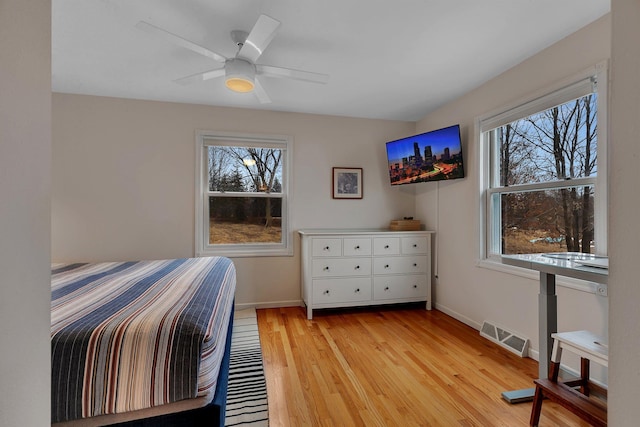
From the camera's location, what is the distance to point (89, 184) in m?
3.07

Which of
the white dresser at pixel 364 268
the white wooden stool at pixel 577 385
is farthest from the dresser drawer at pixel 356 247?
the white wooden stool at pixel 577 385

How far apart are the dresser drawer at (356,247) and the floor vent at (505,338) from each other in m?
1.29

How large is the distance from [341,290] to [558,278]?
188 cm

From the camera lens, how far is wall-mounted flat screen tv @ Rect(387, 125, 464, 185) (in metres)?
2.95

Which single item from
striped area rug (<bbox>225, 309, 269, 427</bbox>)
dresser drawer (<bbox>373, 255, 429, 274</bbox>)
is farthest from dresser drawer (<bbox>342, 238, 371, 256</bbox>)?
striped area rug (<bbox>225, 309, 269, 427</bbox>)

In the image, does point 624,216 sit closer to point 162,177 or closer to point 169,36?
point 169,36

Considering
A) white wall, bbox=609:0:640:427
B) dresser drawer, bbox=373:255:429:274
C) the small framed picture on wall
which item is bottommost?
dresser drawer, bbox=373:255:429:274

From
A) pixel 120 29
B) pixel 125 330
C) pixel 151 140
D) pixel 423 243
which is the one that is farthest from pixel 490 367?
pixel 151 140

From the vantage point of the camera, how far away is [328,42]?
6.91ft

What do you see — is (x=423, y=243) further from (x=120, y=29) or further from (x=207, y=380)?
(x=120, y=29)

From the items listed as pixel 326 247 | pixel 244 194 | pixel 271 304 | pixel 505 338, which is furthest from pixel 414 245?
pixel 244 194

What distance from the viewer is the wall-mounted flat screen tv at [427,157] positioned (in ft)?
9.66

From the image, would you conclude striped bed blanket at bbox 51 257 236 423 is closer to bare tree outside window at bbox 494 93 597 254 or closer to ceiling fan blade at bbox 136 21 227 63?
ceiling fan blade at bbox 136 21 227 63

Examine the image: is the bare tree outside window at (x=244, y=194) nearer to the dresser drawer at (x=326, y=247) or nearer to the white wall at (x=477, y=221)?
the dresser drawer at (x=326, y=247)
